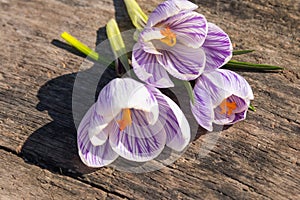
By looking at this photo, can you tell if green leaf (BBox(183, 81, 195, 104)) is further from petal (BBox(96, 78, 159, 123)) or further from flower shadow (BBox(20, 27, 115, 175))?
flower shadow (BBox(20, 27, 115, 175))

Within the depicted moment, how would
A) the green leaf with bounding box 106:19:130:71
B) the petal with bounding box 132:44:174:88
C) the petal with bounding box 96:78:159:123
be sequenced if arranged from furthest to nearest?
the green leaf with bounding box 106:19:130:71 < the petal with bounding box 132:44:174:88 < the petal with bounding box 96:78:159:123

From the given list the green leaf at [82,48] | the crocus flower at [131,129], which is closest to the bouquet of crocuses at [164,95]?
the crocus flower at [131,129]

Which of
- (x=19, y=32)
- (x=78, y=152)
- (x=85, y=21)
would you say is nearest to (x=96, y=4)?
(x=85, y=21)

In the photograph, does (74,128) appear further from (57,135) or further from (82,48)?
(82,48)

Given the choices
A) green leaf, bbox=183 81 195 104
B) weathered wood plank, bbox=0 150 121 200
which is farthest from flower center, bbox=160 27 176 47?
weathered wood plank, bbox=0 150 121 200

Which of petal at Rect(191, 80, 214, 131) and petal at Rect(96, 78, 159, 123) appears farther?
petal at Rect(191, 80, 214, 131)
